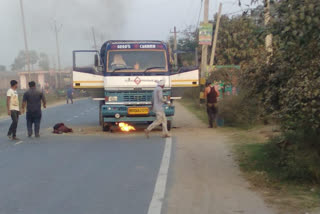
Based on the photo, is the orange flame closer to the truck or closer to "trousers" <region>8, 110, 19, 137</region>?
the truck

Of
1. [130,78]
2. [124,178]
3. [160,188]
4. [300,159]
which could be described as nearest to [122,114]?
[130,78]

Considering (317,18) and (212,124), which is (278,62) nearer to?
(317,18)

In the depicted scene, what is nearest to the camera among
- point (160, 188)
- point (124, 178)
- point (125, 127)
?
point (160, 188)

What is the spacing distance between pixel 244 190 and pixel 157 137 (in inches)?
303

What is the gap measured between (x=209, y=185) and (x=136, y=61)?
28.6 ft

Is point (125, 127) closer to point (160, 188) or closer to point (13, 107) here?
point (13, 107)

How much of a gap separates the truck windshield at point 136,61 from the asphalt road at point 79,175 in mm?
2601

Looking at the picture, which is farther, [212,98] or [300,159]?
[212,98]

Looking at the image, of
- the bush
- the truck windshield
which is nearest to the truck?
the truck windshield

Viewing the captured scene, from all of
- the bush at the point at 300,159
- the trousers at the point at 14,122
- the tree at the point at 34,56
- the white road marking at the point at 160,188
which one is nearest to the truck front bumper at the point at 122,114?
the trousers at the point at 14,122

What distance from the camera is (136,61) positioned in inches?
645

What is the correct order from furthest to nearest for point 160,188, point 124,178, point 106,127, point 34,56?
point 34,56, point 106,127, point 124,178, point 160,188

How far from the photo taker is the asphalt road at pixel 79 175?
22.9ft

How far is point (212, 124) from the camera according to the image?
60.1ft
